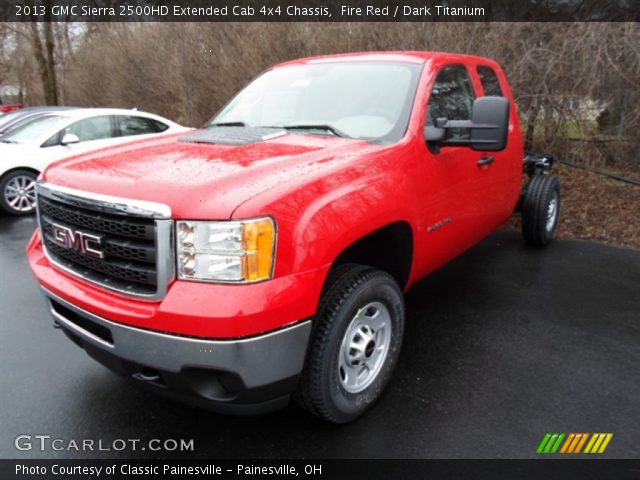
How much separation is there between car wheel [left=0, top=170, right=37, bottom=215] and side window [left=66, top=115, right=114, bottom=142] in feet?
3.21

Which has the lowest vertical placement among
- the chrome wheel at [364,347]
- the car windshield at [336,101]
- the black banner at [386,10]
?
the chrome wheel at [364,347]

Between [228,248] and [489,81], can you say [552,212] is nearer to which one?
[489,81]

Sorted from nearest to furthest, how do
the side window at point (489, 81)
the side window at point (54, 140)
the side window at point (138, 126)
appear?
the side window at point (489, 81), the side window at point (54, 140), the side window at point (138, 126)

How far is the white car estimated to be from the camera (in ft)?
24.7

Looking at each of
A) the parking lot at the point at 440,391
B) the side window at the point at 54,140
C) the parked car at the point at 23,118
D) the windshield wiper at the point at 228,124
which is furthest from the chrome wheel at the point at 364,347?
the parked car at the point at 23,118

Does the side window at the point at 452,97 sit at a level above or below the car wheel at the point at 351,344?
above

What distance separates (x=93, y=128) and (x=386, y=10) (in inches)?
219

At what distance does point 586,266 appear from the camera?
515 centimetres

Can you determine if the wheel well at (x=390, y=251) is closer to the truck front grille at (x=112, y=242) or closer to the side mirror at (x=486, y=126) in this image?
the side mirror at (x=486, y=126)

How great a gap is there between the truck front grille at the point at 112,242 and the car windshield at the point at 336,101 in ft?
4.73

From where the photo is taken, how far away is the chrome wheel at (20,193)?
7531mm

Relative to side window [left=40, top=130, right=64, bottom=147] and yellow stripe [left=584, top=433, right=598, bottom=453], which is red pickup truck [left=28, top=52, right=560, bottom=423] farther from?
side window [left=40, top=130, right=64, bottom=147]

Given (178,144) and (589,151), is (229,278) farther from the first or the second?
(589,151)

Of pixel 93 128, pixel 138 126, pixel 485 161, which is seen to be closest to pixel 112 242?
pixel 485 161
